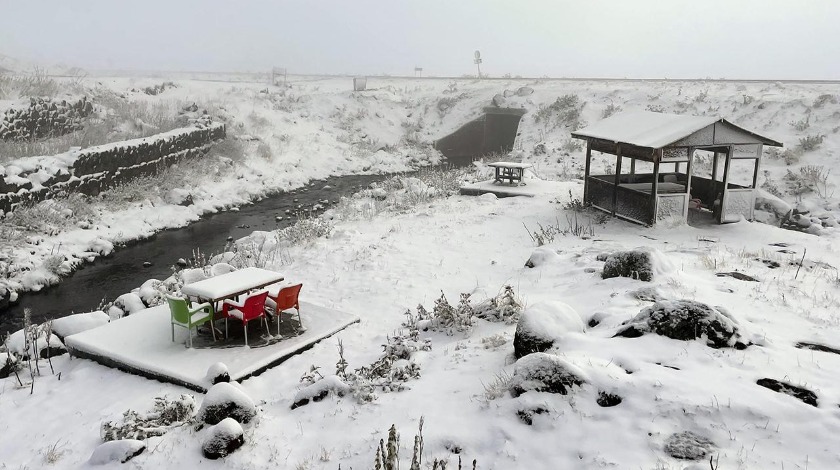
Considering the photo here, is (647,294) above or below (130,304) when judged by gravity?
above

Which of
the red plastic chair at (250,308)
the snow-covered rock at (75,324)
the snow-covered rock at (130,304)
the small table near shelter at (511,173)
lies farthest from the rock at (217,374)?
the small table near shelter at (511,173)

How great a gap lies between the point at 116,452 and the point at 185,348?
238cm

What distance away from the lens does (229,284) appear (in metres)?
8.27

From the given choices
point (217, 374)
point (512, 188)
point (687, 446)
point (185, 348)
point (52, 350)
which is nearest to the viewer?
point (687, 446)

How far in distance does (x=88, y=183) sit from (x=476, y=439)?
15.4m

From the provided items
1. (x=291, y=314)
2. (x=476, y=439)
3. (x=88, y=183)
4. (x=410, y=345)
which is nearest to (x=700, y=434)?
(x=476, y=439)

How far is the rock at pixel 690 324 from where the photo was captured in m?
6.05

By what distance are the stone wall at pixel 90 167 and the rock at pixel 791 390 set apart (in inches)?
604

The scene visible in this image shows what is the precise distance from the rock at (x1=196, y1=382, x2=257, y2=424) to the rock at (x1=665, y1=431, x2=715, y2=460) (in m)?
3.89

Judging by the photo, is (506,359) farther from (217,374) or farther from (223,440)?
(217,374)

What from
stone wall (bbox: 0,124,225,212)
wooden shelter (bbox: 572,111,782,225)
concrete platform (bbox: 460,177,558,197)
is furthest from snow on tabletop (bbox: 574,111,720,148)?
stone wall (bbox: 0,124,225,212)

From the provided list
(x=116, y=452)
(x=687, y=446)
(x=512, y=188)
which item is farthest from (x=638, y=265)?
(x=512, y=188)

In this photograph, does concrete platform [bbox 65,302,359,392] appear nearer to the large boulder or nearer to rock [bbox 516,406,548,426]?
the large boulder

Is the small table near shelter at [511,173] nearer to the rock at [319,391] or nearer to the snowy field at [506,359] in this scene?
the snowy field at [506,359]
